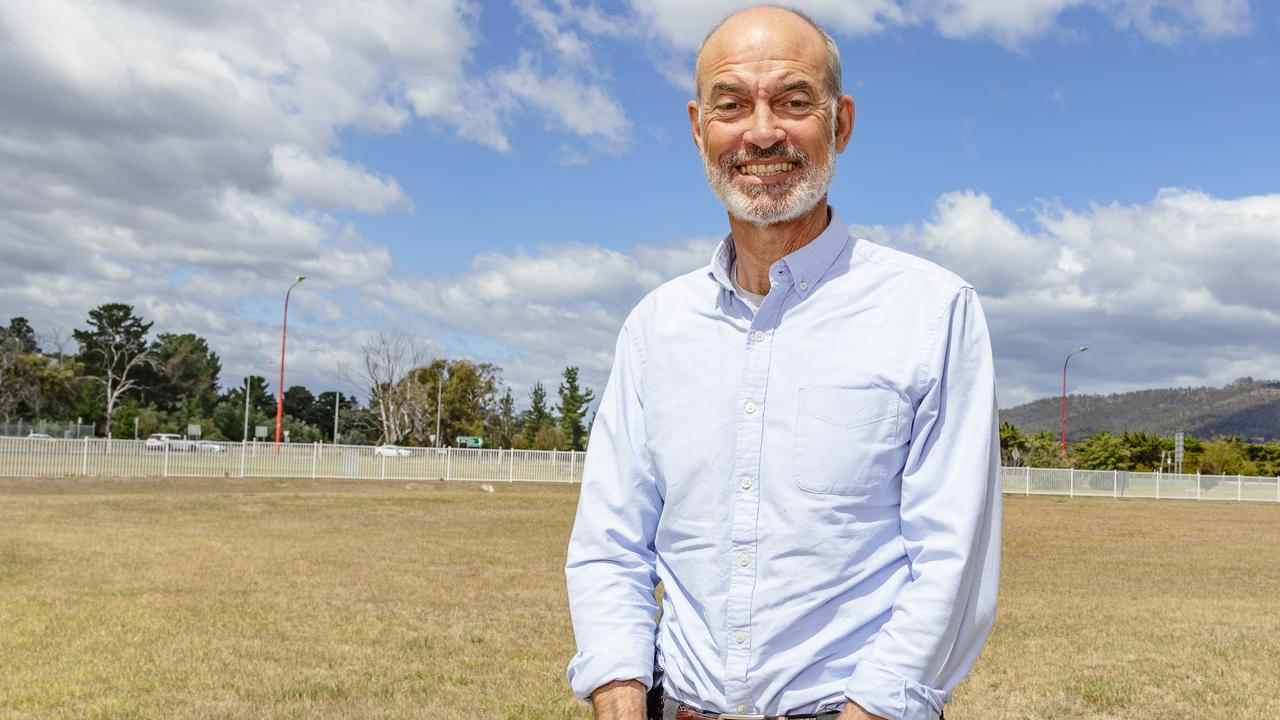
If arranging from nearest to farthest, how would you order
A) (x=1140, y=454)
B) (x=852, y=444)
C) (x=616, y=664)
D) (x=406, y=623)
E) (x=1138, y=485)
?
(x=852, y=444)
(x=616, y=664)
(x=406, y=623)
(x=1138, y=485)
(x=1140, y=454)

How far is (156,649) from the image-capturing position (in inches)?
329

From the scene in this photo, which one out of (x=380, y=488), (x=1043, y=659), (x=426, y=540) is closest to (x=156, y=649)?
(x=1043, y=659)

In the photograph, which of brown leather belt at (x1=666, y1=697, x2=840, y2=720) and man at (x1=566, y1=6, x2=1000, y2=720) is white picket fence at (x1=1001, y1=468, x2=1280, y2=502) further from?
brown leather belt at (x1=666, y1=697, x2=840, y2=720)

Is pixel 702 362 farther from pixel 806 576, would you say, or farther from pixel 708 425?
pixel 806 576

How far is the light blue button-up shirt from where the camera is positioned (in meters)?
1.70

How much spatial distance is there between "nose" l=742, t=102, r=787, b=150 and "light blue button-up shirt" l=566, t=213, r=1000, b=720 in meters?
0.20

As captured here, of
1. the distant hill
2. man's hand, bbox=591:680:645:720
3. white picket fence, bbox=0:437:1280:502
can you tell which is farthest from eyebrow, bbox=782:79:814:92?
the distant hill

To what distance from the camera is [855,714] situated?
5.42 ft

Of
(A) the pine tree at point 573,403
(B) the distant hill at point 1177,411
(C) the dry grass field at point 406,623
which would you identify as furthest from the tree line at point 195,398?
(B) the distant hill at point 1177,411

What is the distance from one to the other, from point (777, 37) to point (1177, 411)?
19831 cm

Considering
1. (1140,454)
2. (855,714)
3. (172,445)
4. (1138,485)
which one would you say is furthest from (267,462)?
(1140,454)

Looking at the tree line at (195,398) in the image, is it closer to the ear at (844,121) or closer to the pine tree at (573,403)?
the pine tree at (573,403)

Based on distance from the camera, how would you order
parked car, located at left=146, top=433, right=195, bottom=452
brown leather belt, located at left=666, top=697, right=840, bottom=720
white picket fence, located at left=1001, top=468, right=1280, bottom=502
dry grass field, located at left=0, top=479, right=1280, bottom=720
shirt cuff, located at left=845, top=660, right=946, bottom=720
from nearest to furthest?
shirt cuff, located at left=845, top=660, right=946, bottom=720, brown leather belt, located at left=666, top=697, right=840, bottom=720, dry grass field, located at left=0, top=479, right=1280, bottom=720, parked car, located at left=146, top=433, right=195, bottom=452, white picket fence, located at left=1001, top=468, right=1280, bottom=502

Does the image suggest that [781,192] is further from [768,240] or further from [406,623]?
[406,623]
